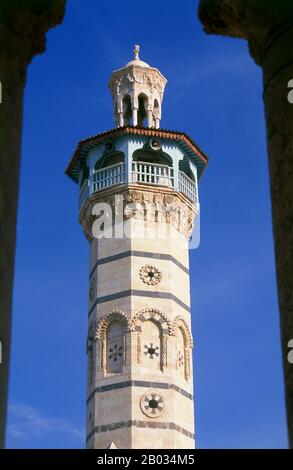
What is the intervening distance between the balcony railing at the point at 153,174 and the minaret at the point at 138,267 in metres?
0.03

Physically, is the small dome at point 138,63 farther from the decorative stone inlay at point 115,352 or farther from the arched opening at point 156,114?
the decorative stone inlay at point 115,352

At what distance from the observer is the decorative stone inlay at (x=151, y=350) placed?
18.1m

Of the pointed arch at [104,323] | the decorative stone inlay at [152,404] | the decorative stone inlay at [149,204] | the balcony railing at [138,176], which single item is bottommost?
the decorative stone inlay at [152,404]

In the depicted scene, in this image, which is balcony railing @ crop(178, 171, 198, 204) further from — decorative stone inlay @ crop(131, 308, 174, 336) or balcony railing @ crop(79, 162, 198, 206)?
decorative stone inlay @ crop(131, 308, 174, 336)

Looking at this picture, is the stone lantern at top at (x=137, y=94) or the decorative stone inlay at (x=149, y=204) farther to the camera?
the stone lantern at top at (x=137, y=94)

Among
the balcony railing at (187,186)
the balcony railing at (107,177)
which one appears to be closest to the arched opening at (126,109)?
the balcony railing at (107,177)

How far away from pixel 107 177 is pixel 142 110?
2208mm

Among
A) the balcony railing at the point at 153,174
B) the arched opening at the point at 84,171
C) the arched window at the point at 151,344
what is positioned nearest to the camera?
the arched window at the point at 151,344

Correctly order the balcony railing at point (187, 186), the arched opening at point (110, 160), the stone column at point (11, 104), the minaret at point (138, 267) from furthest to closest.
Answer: the arched opening at point (110, 160) < the balcony railing at point (187, 186) < the minaret at point (138, 267) < the stone column at point (11, 104)

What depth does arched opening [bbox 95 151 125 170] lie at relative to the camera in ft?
67.7

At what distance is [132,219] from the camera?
19656 millimetres

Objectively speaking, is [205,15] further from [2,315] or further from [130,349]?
[130,349]

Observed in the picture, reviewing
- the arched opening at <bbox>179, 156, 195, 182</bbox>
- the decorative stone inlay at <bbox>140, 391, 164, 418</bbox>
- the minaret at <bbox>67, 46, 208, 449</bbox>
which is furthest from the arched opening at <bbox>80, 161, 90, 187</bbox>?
the decorative stone inlay at <bbox>140, 391, 164, 418</bbox>
